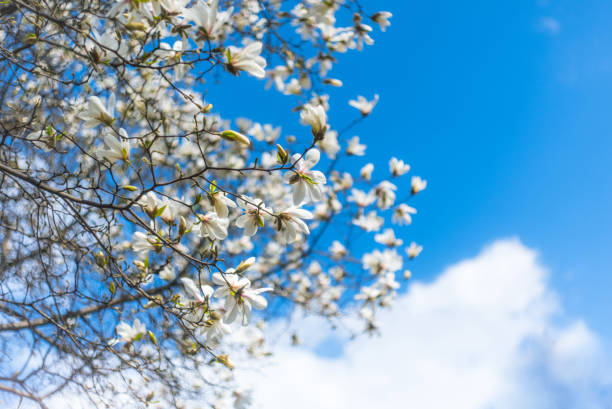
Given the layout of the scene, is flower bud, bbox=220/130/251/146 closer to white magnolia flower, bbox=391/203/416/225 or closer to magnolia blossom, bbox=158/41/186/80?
magnolia blossom, bbox=158/41/186/80

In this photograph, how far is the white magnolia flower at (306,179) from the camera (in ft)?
4.11

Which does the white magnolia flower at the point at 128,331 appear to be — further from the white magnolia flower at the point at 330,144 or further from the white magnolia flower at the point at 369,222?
the white magnolia flower at the point at 369,222

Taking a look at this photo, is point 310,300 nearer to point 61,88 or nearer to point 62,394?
point 62,394

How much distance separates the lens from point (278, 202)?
14.6ft

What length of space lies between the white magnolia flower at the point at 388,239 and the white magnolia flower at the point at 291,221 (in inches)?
104

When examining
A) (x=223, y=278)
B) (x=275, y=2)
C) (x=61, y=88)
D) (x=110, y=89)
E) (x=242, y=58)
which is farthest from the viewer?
(x=275, y=2)

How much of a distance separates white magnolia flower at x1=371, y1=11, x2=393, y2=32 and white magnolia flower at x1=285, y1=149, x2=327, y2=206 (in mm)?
1379

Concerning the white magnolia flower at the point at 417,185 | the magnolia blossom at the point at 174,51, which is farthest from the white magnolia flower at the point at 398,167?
the magnolia blossom at the point at 174,51

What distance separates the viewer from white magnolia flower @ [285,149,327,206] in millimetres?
1254

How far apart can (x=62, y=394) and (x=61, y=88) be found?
5.19 ft

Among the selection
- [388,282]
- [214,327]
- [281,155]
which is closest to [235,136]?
[281,155]

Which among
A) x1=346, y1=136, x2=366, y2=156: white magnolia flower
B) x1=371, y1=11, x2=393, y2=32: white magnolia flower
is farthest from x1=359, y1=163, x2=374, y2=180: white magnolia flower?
x1=371, y1=11, x2=393, y2=32: white magnolia flower

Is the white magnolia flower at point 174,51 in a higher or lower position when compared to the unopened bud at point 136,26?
higher

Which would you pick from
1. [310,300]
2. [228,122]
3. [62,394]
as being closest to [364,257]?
[310,300]
